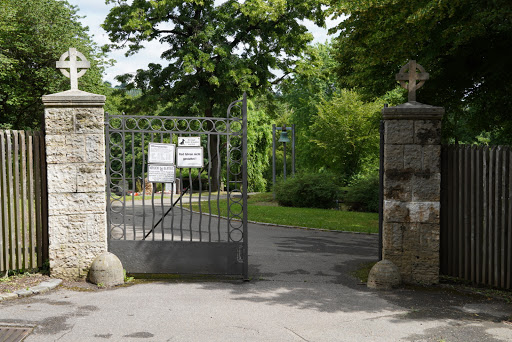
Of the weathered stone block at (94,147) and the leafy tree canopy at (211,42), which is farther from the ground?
the leafy tree canopy at (211,42)

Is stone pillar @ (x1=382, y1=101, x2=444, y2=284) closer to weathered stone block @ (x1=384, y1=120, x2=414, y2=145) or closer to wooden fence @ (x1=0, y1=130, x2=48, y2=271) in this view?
weathered stone block @ (x1=384, y1=120, x2=414, y2=145)

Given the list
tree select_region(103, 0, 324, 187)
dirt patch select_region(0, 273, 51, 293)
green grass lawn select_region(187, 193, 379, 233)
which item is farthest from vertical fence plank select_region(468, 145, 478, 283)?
tree select_region(103, 0, 324, 187)

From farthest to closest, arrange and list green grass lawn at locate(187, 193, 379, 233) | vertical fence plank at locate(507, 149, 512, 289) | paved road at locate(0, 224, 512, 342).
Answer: green grass lawn at locate(187, 193, 379, 233), vertical fence plank at locate(507, 149, 512, 289), paved road at locate(0, 224, 512, 342)

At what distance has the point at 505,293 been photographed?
6.50m

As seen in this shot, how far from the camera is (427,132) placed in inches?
272

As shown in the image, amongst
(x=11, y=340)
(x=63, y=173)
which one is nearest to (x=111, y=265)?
(x=63, y=173)

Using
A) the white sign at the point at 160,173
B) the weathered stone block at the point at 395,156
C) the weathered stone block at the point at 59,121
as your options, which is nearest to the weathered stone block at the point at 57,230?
the weathered stone block at the point at 59,121

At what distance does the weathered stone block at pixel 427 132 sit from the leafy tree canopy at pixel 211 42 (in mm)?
17412

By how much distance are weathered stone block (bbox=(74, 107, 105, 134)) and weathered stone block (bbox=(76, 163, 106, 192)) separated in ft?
1.66

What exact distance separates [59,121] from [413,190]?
5.33m

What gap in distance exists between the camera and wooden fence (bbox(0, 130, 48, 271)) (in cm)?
675

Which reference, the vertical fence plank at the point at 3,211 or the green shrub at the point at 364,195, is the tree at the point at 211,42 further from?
the vertical fence plank at the point at 3,211

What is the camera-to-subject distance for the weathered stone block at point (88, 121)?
692 cm

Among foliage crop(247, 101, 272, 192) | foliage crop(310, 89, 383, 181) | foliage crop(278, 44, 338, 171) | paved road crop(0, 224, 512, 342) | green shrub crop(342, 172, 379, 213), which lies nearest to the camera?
paved road crop(0, 224, 512, 342)
